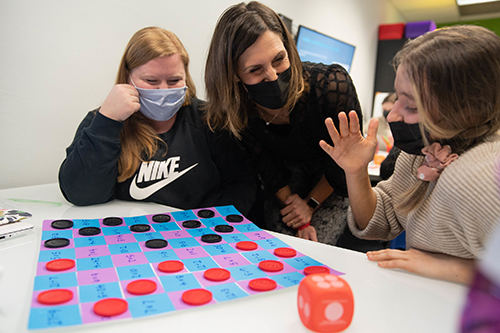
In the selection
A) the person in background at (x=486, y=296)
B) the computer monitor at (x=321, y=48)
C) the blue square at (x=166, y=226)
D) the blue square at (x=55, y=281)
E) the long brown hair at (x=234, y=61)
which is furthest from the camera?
the computer monitor at (x=321, y=48)

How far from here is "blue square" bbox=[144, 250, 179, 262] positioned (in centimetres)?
73

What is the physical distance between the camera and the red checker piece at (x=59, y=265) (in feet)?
2.18

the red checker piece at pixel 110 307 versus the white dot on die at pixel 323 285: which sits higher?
the white dot on die at pixel 323 285

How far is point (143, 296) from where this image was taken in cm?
59

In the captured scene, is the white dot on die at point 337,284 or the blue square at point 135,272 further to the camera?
the blue square at point 135,272

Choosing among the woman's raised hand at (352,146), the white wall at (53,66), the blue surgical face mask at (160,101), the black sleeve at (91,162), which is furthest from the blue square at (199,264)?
the white wall at (53,66)

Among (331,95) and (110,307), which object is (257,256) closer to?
(110,307)

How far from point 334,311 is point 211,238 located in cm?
39

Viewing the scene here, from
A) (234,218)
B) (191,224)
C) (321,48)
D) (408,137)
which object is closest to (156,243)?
(191,224)

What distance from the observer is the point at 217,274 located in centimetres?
66

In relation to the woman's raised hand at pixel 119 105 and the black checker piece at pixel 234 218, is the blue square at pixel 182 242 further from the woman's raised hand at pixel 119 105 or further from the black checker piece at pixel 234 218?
the woman's raised hand at pixel 119 105

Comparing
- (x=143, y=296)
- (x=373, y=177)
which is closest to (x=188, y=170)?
(x=143, y=296)

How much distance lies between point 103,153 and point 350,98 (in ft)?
2.84

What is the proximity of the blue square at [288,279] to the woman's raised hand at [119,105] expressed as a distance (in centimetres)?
75
